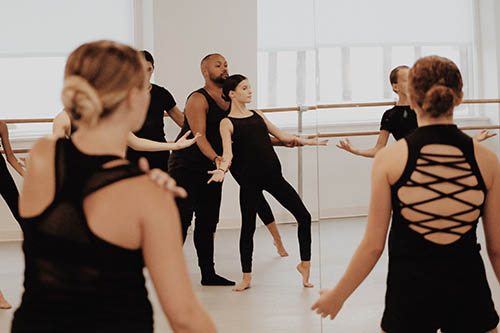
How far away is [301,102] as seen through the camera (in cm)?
616

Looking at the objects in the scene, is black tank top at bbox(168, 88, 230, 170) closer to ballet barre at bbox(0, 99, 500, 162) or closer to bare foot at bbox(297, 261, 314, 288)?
bare foot at bbox(297, 261, 314, 288)

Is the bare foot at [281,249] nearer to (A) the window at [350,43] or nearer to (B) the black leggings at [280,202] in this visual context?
(B) the black leggings at [280,202]

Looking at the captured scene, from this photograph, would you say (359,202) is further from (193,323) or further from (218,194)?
(193,323)

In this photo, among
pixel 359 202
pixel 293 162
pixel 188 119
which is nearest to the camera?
pixel 188 119

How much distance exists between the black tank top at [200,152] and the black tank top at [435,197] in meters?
2.30

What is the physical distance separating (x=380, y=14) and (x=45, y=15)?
268 centimetres

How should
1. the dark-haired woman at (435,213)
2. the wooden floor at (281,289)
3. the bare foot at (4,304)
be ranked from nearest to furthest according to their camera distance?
the dark-haired woman at (435,213)
the wooden floor at (281,289)
the bare foot at (4,304)

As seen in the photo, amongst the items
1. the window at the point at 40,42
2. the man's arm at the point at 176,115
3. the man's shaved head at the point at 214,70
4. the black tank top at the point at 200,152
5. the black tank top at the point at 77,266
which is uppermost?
the window at the point at 40,42

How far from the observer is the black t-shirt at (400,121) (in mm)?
3588

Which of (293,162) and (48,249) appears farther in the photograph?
(293,162)

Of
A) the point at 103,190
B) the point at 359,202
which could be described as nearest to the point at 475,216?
the point at 103,190

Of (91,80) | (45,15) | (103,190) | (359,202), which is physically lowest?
(359,202)

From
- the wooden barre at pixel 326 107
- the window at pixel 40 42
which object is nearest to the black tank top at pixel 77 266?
the wooden barre at pixel 326 107

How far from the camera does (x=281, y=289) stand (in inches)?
144
